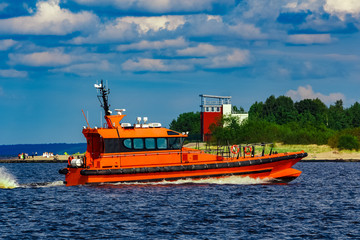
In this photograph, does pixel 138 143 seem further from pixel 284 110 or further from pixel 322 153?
pixel 284 110

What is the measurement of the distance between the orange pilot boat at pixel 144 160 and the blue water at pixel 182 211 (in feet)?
2.06

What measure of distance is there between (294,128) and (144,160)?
241 ft

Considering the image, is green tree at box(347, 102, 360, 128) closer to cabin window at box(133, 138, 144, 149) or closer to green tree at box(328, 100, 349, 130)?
green tree at box(328, 100, 349, 130)

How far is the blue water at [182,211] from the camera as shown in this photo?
20.4 meters

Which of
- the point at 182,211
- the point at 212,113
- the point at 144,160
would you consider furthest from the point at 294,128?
the point at 182,211

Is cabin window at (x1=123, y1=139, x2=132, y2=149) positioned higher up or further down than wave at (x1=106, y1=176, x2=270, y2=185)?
higher up

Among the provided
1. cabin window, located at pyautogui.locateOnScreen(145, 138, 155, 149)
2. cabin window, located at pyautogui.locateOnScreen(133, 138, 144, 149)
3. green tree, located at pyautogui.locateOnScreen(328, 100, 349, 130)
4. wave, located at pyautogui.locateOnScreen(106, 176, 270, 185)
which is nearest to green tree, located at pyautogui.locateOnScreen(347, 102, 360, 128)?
green tree, located at pyautogui.locateOnScreen(328, 100, 349, 130)

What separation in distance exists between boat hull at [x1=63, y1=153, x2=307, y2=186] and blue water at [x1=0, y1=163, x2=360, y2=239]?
0.49m

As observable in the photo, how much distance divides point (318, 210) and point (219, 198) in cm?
531

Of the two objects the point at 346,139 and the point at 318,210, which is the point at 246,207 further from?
the point at 346,139

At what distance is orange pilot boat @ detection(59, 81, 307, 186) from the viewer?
31.1 meters

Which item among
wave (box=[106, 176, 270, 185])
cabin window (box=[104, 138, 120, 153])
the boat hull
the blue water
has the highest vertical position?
cabin window (box=[104, 138, 120, 153])

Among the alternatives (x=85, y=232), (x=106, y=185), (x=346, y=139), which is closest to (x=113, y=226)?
(x=85, y=232)

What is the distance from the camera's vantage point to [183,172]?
3141cm
